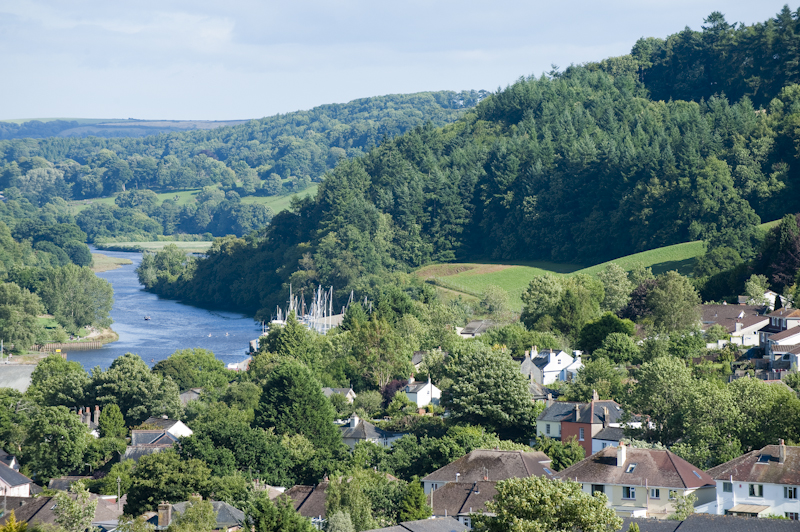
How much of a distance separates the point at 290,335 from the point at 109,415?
21.4 m

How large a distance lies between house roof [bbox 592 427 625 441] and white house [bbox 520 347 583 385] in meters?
15.4

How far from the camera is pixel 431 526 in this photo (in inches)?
1457

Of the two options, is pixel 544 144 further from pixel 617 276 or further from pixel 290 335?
pixel 290 335

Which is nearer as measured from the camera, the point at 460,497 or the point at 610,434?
the point at 460,497

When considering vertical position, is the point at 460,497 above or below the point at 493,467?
below

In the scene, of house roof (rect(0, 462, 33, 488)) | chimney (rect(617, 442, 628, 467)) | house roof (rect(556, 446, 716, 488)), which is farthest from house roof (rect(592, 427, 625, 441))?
house roof (rect(0, 462, 33, 488))

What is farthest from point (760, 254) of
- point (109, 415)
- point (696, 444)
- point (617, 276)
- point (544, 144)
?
point (544, 144)

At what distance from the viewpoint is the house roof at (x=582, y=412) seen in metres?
53.5

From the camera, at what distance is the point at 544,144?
14825 cm

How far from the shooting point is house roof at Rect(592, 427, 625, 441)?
169 feet

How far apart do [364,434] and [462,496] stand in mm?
16926

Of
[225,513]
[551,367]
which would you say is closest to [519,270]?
[551,367]

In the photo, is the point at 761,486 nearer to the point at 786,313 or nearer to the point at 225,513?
the point at 225,513

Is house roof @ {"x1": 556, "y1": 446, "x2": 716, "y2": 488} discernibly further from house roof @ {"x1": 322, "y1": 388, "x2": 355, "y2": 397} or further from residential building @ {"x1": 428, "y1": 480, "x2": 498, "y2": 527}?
house roof @ {"x1": 322, "y1": 388, "x2": 355, "y2": 397}
